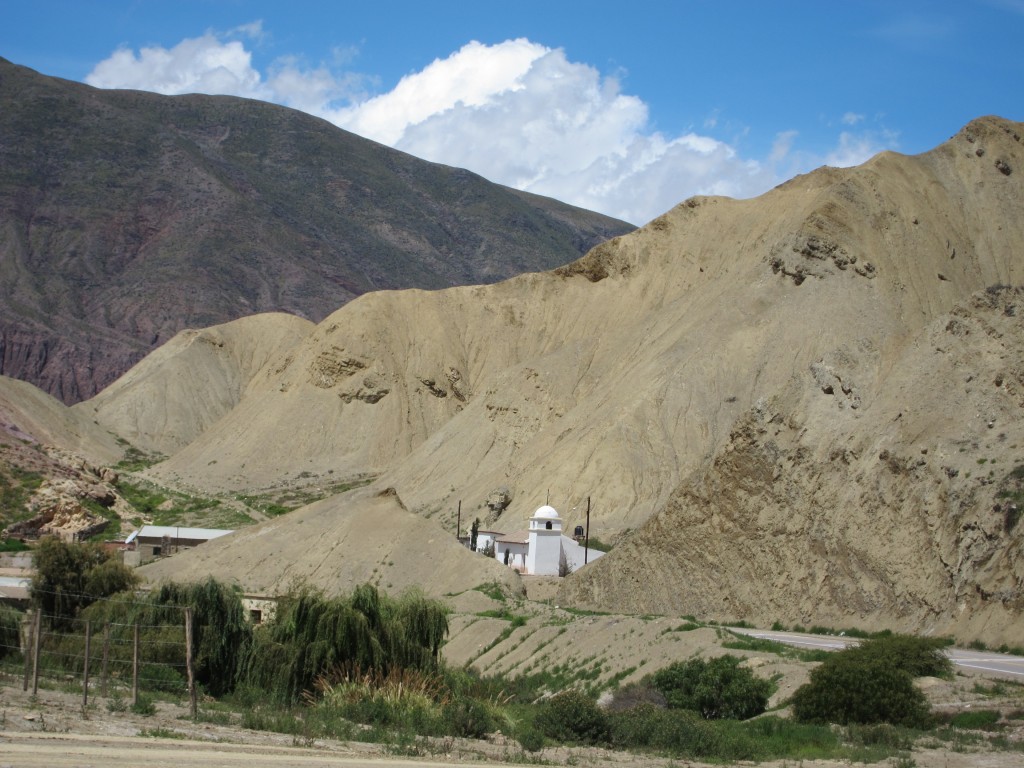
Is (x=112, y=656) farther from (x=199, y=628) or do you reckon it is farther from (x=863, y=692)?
(x=863, y=692)

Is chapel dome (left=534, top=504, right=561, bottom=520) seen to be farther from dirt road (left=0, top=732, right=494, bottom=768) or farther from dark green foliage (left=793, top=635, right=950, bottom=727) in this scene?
dirt road (left=0, top=732, right=494, bottom=768)

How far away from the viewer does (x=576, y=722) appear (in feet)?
77.2

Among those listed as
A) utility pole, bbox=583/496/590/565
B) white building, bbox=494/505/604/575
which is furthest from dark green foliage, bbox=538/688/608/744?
utility pole, bbox=583/496/590/565

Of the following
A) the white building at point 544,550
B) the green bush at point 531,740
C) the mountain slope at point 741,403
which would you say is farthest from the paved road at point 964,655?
the white building at point 544,550

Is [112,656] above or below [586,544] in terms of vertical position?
below

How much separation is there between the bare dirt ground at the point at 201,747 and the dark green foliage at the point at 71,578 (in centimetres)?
1019

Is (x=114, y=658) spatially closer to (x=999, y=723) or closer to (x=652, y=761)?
(x=652, y=761)

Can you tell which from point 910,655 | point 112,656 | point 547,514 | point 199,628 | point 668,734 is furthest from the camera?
point 547,514

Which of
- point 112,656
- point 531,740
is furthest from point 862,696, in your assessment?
point 112,656

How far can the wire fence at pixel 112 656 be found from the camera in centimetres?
2464

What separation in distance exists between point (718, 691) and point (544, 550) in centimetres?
3267

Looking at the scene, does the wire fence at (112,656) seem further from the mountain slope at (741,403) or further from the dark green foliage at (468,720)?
the mountain slope at (741,403)

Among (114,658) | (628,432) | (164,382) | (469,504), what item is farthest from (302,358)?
(114,658)

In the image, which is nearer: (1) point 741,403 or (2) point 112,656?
(2) point 112,656
